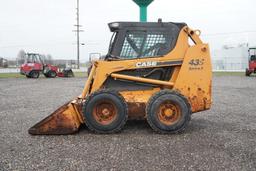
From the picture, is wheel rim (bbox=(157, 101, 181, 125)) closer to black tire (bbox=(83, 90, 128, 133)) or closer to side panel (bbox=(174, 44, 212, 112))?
side panel (bbox=(174, 44, 212, 112))

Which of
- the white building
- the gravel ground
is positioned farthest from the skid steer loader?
the white building

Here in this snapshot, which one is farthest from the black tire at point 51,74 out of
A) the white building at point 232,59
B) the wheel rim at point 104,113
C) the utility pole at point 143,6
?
the white building at point 232,59

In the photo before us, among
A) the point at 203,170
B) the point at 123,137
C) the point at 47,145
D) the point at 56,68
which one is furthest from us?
the point at 56,68

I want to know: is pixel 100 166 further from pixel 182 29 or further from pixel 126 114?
pixel 182 29

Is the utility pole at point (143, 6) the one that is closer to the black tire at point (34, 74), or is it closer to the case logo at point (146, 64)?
the case logo at point (146, 64)

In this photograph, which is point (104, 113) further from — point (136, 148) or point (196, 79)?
point (196, 79)

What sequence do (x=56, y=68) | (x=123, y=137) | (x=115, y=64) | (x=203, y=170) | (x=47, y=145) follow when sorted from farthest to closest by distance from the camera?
(x=56, y=68) → (x=115, y=64) → (x=123, y=137) → (x=47, y=145) → (x=203, y=170)

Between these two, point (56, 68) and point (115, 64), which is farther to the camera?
point (56, 68)

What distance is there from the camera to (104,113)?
7.24 m

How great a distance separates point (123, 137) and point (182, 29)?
2.58 metres

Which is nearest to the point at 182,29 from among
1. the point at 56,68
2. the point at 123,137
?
the point at 123,137

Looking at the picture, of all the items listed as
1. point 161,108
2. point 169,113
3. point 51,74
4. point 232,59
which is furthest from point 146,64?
point 232,59

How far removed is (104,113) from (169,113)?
1299 millimetres

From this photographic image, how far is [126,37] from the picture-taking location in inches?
302
